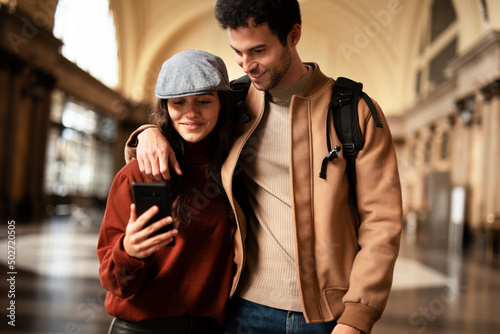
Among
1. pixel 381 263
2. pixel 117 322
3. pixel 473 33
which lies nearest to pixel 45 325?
pixel 117 322

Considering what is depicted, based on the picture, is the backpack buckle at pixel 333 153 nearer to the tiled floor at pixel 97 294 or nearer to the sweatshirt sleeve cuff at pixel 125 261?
the sweatshirt sleeve cuff at pixel 125 261

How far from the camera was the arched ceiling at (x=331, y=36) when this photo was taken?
2386 cm

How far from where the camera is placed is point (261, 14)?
5.16ft

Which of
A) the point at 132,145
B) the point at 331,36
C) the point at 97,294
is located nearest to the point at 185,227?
the point at 132,145

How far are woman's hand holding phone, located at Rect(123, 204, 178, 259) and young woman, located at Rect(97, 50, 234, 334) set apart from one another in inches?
2.5

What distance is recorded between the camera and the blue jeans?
167 cm

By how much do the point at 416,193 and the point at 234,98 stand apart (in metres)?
24.3

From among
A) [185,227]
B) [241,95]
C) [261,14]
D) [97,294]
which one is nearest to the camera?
[261,14]

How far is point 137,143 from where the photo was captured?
180cm

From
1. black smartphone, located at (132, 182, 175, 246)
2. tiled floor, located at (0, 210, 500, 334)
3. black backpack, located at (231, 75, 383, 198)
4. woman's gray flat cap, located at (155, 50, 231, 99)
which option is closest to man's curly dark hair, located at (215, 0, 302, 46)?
woman's gray flat cap, located at (155, 50, 231, 99)

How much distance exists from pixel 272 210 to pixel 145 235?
488 mm

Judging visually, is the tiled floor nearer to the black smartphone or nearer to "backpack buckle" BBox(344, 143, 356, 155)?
the black smartphone

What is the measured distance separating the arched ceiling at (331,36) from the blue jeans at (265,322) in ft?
69.8

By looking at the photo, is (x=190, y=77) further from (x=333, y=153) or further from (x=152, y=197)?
(x=333, y=153)
